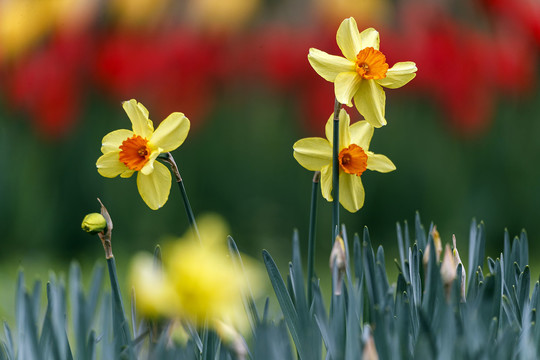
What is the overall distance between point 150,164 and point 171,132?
1.5 inches

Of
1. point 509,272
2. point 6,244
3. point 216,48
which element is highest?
point 216,48

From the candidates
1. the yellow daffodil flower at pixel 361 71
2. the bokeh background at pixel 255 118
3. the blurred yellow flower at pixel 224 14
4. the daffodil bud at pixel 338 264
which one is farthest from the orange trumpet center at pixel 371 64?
the blurred yellow flower at pixel 224 14

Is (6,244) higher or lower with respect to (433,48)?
lower

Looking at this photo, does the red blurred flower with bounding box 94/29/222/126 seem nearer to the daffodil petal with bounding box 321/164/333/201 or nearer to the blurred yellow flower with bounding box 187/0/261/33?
the blurred yellow flower with bounding box 187/0/261/33

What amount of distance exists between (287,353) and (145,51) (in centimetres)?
183

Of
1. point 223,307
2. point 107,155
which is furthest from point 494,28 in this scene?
point 223,307

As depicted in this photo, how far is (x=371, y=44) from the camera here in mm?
666

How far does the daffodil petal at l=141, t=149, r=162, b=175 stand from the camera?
606 mm

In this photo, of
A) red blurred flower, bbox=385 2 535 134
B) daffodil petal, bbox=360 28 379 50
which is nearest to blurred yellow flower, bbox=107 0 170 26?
red blurred flower, bbox=385 2 535 134

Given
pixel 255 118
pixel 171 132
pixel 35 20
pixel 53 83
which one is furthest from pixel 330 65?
pixel 35 20

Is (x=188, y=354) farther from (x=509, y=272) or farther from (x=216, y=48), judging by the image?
(x=216, y=48)

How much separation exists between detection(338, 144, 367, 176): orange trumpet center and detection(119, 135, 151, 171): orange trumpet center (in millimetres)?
172

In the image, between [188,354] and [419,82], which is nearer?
[188,354]

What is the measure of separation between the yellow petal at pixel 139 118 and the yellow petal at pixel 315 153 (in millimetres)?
136
